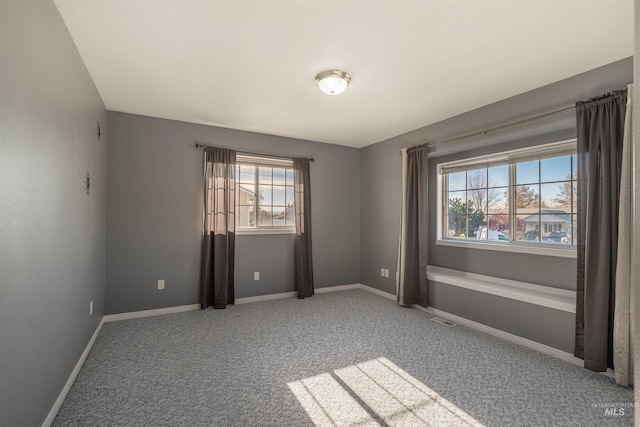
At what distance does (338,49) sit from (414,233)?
8.56ft

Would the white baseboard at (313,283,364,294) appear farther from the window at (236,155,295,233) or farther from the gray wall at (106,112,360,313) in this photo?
the window at (236,155,295,233)

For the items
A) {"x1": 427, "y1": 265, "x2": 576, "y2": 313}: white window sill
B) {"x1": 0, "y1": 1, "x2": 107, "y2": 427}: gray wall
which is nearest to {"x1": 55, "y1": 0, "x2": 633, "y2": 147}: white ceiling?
{"x1": 0, "y1": 1, "x2": 107, "y2": 427}: gray wall

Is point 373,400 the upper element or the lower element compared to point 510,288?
lower

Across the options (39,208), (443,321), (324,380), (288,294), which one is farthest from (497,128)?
(39,208)

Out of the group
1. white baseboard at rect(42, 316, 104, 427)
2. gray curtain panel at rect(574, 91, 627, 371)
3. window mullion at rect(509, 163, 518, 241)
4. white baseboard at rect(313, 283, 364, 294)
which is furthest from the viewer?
white baseboard at rect(313, 283, 364, 294)

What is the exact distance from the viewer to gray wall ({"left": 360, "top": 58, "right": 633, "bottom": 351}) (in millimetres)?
2674

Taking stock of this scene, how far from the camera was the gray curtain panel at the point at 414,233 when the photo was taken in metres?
3.98

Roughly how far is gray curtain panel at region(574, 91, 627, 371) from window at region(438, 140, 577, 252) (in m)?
0.51

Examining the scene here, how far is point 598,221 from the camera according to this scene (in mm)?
2438

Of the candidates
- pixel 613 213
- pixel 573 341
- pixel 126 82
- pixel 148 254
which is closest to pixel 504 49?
pixel 613 213

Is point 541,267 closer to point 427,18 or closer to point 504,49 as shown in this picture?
point 504,49

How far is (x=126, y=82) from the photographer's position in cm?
284

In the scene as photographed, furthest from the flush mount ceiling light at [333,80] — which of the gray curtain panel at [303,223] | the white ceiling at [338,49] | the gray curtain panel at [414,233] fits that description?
the gray curtain panel at [303,223]

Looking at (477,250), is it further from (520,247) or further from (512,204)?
(512,204)
